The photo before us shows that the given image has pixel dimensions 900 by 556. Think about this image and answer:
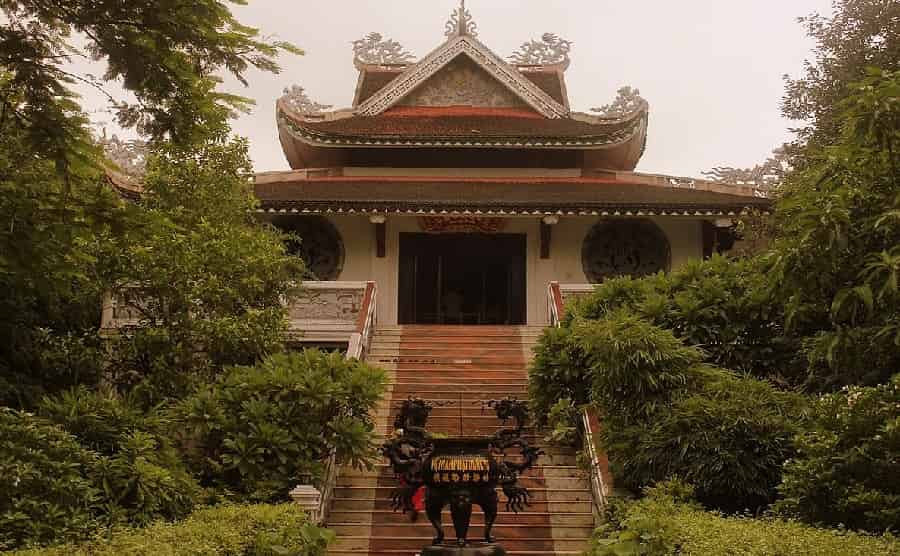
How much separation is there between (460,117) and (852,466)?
14.9 metres

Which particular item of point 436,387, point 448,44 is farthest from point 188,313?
point 448,44

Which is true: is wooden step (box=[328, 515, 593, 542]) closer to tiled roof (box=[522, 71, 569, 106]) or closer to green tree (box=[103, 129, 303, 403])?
green tree (box=[103, 129, 303, 403])

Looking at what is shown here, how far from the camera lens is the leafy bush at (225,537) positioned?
6273 millimetres

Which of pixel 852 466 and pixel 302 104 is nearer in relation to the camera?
pixel 852 466

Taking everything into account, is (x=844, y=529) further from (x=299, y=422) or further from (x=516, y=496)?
(x=299, y=422)

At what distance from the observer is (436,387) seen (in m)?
13.5

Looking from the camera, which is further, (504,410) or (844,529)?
(504,410)

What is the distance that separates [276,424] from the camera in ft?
31.9

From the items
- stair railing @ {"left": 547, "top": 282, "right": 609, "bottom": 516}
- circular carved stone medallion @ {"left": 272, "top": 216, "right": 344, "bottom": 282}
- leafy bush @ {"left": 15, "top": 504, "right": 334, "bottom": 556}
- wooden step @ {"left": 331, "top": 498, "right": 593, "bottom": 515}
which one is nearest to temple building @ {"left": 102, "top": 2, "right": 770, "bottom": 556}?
circular carved stone medallion @ {"left": 272, "top": 216, "right": 344, "bottom": 282}

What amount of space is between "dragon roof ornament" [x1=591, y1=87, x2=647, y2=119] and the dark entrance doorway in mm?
4128

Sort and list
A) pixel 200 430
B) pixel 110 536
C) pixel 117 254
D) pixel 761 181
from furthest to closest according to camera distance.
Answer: pixel 761 181 → pixel 117 254 → pixel 200 430 → pixel 110 536

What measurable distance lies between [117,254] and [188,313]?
104 centimetres

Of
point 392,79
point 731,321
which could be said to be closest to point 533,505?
point 731,321

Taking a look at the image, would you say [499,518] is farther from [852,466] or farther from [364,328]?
[364,328]
